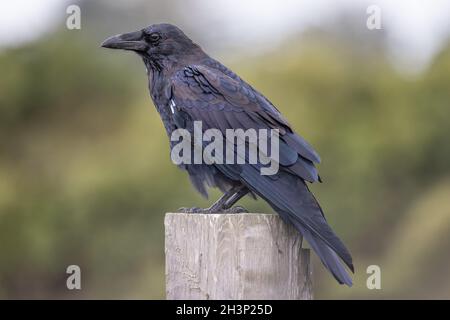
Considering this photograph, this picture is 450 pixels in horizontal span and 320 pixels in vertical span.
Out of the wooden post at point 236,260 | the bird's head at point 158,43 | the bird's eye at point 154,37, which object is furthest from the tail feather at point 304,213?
the bird's eye at point 154,37

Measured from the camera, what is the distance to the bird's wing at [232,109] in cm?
414

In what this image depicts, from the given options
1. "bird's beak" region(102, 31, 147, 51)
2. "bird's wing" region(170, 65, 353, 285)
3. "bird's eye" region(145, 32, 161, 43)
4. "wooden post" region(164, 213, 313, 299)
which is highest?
"bird's eye" region(145, 32, 161, 43)

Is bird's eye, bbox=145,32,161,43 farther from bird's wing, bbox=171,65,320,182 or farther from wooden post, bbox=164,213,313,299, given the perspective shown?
wooden post, bbox=164,213,313,299

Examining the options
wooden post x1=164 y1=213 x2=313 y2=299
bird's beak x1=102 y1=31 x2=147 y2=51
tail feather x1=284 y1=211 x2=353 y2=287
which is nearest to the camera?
wooden post x1=164 y1=213 x2=313 y2=299

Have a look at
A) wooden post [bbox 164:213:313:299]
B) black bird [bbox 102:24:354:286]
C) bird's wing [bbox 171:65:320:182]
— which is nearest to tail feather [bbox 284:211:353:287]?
black bird [bbox 102:24:354:286]

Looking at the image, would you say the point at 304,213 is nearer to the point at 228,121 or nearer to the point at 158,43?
the point at 228,121

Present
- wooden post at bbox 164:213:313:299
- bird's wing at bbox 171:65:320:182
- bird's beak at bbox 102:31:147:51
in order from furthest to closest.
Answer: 1. bird's beak at bbox 102:31:147:51
2. bird's wing at bbox 171:65:320:182
3. wooden post at bbox 164:213:313:299

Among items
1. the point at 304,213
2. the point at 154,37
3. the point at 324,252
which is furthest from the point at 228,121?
the point at 324,252

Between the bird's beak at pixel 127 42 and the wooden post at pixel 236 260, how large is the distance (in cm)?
178

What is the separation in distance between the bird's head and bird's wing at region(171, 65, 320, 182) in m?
0.23

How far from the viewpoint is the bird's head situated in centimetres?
500

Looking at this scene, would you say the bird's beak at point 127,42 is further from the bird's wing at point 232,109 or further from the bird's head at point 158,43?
the bird's wing at point 232,109

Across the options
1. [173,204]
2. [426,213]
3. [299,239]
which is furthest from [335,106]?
[299,239]

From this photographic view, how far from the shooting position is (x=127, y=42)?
4988 mm
